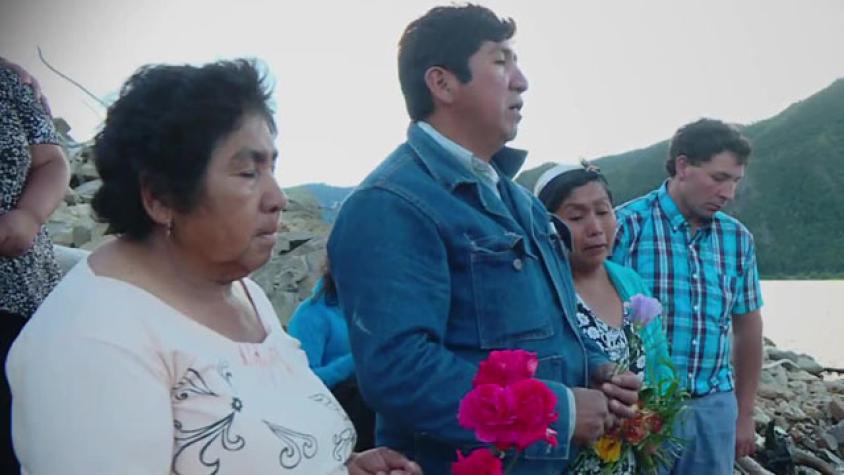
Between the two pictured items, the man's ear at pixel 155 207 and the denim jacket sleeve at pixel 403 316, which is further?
the denim jacket sleeve at pixel 403 316

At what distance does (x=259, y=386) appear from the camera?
171cm

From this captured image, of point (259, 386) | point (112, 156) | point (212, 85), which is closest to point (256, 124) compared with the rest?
point (212, 85)

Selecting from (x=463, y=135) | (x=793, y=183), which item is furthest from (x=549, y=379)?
(x=793, y=183)

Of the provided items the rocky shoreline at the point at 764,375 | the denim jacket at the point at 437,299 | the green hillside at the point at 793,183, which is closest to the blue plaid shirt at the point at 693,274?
the denim jacket at the point at 437,299

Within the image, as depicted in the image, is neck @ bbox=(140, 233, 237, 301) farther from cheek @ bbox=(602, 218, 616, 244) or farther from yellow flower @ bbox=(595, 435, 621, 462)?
cheek @ bbox=(602, 218, 616, 244)

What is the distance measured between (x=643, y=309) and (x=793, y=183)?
26353 millimetres

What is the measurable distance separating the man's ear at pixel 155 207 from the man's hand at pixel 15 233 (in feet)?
1.82

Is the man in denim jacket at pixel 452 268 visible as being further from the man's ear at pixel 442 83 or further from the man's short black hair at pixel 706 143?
the man's short black hair at pixel 706 143

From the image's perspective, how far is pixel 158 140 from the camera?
165cm

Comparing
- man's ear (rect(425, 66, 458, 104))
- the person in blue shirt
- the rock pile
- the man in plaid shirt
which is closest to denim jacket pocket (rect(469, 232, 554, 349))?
man's ear (rect(425, 66, 458, 104))

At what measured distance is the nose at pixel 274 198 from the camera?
179 centimetres

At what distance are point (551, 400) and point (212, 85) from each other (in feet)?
3.06

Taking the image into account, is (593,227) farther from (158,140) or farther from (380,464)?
(158,140)

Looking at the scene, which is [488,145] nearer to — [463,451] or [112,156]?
[463,451]
